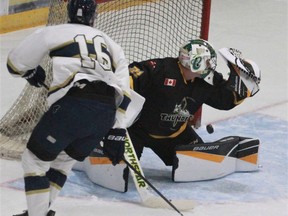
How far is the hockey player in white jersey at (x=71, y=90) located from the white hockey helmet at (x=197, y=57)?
76 centimetres

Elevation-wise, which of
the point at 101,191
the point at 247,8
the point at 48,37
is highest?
the point at 48,37

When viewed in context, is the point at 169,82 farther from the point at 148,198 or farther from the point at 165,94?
the point at 148,198

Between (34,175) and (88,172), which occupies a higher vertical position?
(34,175)

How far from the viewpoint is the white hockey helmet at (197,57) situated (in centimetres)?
456

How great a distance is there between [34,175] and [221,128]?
1.99 m

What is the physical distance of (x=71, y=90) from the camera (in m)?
3.73

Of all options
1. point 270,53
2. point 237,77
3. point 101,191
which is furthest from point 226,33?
point 101,191

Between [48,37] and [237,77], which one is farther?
[237,77]

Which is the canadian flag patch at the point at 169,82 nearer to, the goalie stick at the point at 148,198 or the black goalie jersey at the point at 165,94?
the black goalie jersey at the point at 165,94

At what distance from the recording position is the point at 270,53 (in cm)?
731

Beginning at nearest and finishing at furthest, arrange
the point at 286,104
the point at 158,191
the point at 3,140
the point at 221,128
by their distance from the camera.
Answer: the point at 158,191
the point at 3,140
the point at 221,128
the point at 286,104

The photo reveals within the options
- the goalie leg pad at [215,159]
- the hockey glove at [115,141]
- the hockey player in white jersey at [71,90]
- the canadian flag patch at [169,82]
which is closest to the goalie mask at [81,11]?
the hockey player in white jersey at [71,90]

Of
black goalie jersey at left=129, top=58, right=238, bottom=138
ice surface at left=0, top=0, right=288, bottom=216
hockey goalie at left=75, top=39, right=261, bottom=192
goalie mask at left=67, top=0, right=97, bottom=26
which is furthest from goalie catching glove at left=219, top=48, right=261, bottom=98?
goalie mask at left=67, top=0, right=97, bottom=26

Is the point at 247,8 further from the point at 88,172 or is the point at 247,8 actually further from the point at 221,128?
the point at 88,172
